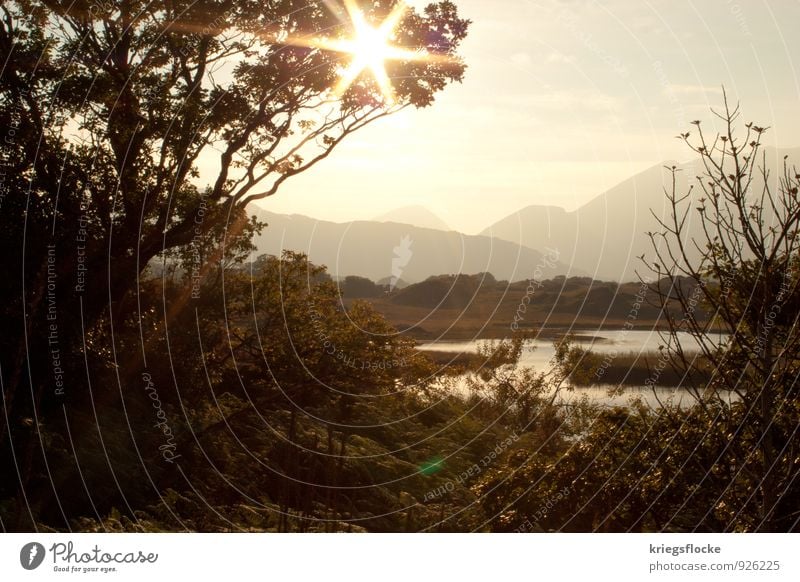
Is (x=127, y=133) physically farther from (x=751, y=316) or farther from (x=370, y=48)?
(x=751, y=316)

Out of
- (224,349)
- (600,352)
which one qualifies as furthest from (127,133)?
(600,352)

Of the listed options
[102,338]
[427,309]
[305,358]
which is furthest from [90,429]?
[427,309]

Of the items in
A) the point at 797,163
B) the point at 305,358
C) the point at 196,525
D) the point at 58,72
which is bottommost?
the point at 196,525

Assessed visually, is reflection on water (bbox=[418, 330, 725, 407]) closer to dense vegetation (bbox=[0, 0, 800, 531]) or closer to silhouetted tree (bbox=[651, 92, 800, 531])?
dense vegetation (bbox=[0, 0, 800, 531])
